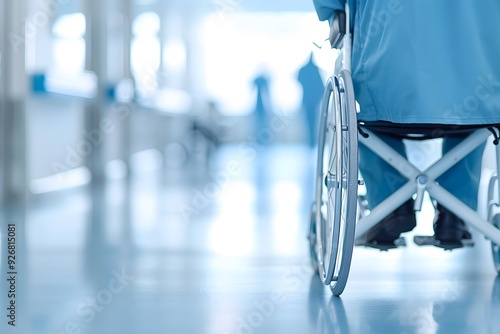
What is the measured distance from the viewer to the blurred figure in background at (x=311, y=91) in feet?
29.1

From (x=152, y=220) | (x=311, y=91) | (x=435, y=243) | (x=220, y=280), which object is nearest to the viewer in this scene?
(x=435, y=243)

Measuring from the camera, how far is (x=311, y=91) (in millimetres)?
8977

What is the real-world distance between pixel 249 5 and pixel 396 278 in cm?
1346

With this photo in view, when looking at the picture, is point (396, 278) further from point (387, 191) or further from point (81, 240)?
point (81, 240)

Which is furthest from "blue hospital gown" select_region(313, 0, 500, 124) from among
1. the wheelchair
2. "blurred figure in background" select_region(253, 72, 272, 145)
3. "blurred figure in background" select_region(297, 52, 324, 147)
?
"blurred figure in background" select_region(253, 72, 272, 145)

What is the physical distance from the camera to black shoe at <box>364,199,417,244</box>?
7.48ft

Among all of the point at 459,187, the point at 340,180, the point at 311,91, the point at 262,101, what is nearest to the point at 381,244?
the point at 459,187

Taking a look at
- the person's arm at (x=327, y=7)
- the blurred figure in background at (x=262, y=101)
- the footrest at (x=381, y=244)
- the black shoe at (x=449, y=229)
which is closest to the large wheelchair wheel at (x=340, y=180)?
the footrest at (x=381, y=244)

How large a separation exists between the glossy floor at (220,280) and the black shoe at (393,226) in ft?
0.48

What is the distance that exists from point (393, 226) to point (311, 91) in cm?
679

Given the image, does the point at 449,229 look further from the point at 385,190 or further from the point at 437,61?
the point at 437,61

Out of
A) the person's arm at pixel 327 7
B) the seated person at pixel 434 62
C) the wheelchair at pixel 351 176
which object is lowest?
the wheelchair at pixel 351 176

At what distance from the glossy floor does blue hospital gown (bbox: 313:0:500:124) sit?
530 mm

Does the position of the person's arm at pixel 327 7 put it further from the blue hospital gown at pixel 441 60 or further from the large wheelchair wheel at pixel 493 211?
the large wheelchair wheel at pixel 493 211
